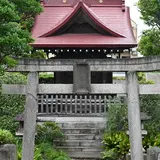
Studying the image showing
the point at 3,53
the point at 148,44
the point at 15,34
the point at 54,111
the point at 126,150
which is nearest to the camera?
the point at 15,34

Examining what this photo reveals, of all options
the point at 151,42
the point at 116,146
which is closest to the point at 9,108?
the point at 116,146

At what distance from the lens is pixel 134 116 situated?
8406 millimetres

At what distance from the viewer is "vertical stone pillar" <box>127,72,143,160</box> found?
27.2ft

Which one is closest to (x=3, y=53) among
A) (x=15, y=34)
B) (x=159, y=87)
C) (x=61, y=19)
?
(x=15, y=34)

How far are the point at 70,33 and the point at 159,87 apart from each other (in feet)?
26.5

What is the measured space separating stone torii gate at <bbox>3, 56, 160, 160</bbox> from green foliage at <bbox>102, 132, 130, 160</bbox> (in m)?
2.67

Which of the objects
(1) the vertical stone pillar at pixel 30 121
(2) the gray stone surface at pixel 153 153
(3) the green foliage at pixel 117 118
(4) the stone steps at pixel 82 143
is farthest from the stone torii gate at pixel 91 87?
(4) the stone steps at pixel 82 143

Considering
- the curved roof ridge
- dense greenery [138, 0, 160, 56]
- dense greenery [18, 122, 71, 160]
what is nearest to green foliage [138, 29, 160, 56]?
dense greenery [138, 0, 160, 56]

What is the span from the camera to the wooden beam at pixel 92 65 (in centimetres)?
824

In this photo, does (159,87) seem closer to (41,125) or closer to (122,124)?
(122,124)

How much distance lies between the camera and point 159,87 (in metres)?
8.41

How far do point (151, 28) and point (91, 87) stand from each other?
31.4ft

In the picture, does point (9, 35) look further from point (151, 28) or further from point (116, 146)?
point (151, 28)

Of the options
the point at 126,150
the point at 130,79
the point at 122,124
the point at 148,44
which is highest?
the point at 148,44
